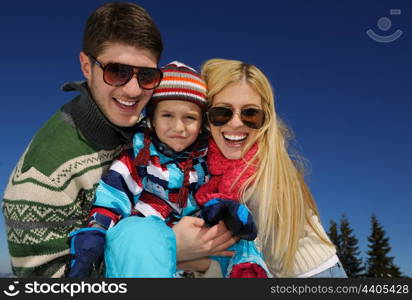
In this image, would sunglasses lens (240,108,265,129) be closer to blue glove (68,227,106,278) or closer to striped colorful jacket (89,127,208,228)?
striped colorful jacket (89,127,208,228)

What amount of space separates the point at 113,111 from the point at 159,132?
0.62m

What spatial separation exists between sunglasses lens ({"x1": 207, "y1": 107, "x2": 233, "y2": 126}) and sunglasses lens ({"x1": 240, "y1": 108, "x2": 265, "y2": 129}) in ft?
0.64

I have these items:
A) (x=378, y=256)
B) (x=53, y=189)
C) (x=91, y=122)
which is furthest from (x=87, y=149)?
Result: (x=378, y=256)

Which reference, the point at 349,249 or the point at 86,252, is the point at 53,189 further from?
the point at 349,249

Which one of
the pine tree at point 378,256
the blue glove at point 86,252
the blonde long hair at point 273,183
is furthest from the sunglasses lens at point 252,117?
the pine tree at point 378,256

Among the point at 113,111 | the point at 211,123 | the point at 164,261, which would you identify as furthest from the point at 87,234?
the point at 211,123

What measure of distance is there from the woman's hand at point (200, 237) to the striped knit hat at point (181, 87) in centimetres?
149

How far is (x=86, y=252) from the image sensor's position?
3.92 meters

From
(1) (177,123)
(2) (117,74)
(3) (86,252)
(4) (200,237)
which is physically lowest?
(3) (86,252)

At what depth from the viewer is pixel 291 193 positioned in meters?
5.25

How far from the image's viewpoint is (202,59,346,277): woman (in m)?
5.08

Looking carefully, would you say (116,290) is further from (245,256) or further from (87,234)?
(245,256)

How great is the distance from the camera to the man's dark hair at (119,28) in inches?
189

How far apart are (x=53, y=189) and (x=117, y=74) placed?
4.77 ft
